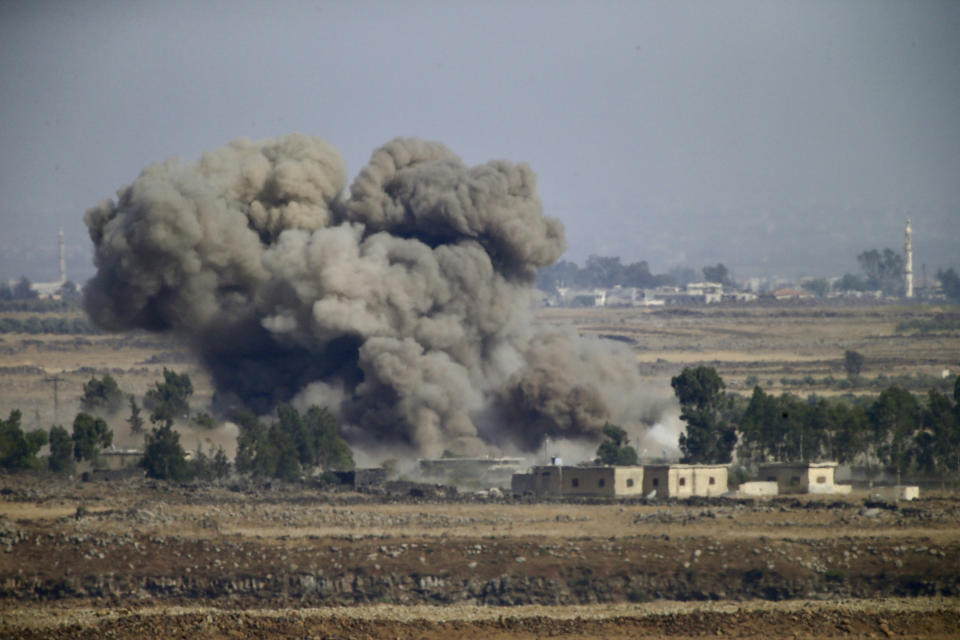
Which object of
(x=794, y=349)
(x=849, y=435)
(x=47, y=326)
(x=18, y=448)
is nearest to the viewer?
(x=849, y=435)

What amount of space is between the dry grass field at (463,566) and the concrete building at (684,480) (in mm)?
3236

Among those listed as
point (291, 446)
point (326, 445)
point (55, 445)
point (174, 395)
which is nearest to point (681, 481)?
point (326, 445)

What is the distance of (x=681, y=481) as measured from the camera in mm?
75875

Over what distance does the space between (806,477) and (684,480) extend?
554 centimetres

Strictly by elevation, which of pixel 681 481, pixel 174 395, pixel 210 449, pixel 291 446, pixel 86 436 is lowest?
pixel 681 481

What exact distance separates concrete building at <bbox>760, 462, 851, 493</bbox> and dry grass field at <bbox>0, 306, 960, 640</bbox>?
2.62m

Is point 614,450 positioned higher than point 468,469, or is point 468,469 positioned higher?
point 614,450

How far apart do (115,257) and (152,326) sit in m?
5.77

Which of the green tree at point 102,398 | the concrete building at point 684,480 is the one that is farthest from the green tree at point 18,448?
the concrete building at point 684,480

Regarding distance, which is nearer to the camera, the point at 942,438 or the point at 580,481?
the point at 580,481

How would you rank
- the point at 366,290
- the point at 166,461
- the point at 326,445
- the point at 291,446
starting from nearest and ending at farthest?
the point at 166,461
the point at 291,446
the point at 326,445
the point at 366,290

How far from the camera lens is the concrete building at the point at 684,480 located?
75.5m

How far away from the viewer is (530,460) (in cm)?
8925

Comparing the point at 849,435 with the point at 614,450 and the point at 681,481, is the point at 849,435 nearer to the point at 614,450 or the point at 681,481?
the point at 681,481
